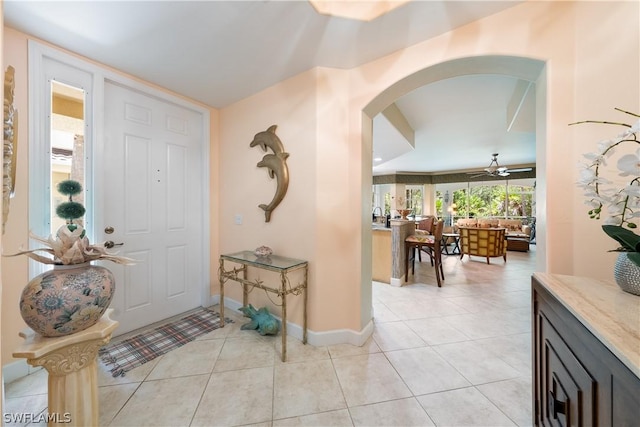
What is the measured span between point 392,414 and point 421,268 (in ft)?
11.9

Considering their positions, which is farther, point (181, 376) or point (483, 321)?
point (483, 321)

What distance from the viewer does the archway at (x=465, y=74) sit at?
144cm

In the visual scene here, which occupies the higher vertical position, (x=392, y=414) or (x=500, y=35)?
(x=500, y=35)

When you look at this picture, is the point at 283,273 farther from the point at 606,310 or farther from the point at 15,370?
the point at 15,370

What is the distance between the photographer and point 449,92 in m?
2.83

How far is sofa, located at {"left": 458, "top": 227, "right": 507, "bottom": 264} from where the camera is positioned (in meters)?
4.98

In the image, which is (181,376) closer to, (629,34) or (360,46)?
(360,46)

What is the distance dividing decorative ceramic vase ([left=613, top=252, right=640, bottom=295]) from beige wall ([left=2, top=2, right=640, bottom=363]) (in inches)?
18.9

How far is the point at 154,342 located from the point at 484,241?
587 cm

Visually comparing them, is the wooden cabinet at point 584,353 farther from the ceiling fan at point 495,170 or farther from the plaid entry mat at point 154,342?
the ceiling fan at point 495,170

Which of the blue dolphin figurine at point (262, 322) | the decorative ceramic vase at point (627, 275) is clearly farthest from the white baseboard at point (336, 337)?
the decorative ceramic vase at point (627, 275)

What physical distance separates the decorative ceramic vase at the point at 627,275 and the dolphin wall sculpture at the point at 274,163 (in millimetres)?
2029

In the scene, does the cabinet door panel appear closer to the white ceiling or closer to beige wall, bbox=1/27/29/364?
the white ceiling

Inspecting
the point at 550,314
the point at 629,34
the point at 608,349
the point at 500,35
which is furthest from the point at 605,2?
the point at 608,349
